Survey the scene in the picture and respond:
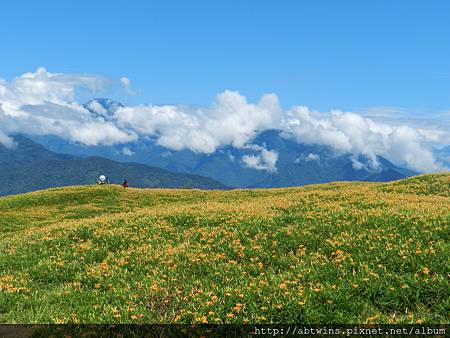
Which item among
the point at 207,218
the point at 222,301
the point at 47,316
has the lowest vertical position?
the point at 47,316

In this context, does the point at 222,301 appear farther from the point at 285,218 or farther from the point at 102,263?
the point at 285,218

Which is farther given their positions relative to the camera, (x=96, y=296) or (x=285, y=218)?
(x=285, y=218)

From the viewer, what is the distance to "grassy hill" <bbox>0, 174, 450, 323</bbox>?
9672mm

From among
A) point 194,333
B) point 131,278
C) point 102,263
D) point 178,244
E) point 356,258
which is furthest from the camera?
point 178,244

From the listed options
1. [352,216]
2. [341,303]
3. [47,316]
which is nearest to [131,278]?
[47,316]

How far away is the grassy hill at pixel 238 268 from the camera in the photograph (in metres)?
9.67

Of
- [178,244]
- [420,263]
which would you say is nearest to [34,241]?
[178,244]

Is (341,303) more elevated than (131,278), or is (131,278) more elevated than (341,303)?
(341,303)

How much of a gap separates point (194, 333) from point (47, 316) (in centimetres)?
424

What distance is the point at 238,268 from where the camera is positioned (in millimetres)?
12664

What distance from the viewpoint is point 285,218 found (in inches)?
734

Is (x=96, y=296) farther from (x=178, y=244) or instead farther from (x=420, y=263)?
(x=420, y=263)

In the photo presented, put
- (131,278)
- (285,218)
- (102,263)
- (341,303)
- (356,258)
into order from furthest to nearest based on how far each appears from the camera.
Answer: (285,218) < (102,263) < (131,278) < (356,258) < (341,303)

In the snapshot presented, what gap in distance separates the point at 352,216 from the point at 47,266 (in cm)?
1284
